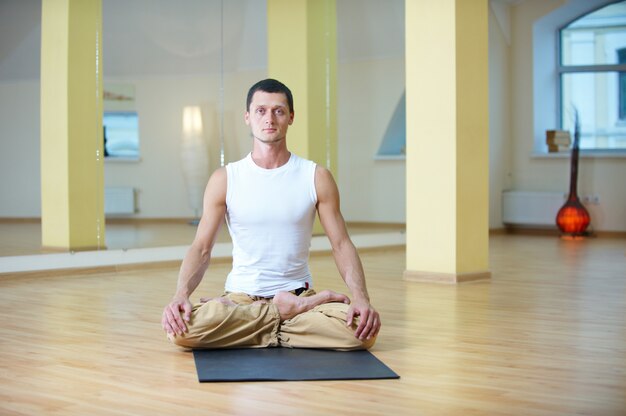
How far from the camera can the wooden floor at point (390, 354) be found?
2.70 meters

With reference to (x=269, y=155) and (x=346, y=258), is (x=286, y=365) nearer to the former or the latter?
(x=346, y=258)

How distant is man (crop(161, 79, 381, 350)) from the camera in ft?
11.2

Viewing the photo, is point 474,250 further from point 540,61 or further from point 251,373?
point 540,61

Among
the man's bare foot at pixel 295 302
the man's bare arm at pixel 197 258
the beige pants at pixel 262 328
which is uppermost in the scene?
the man's bare arm at pixel 197 258

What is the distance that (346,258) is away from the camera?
138 inches

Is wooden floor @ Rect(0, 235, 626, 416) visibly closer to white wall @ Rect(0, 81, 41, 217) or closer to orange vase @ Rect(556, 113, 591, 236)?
white wall @ Rect(0, 81, 41, 217)

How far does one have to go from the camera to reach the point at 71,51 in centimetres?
669

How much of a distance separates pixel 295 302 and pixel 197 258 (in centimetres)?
40

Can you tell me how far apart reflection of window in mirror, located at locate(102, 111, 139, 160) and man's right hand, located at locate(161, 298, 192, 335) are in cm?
376

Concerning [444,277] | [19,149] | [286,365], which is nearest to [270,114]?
[286,365]

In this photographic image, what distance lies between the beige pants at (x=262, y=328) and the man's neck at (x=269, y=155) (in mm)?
516

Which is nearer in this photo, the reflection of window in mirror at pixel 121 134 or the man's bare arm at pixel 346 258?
the man's bare arm at pixel 346 258

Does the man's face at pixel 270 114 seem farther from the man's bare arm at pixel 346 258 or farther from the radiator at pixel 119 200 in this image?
the radiator at pixel 119 200


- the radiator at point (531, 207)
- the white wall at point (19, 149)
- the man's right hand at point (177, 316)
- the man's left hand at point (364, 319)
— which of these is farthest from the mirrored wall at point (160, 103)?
the man's left hand at point (364, 319)
